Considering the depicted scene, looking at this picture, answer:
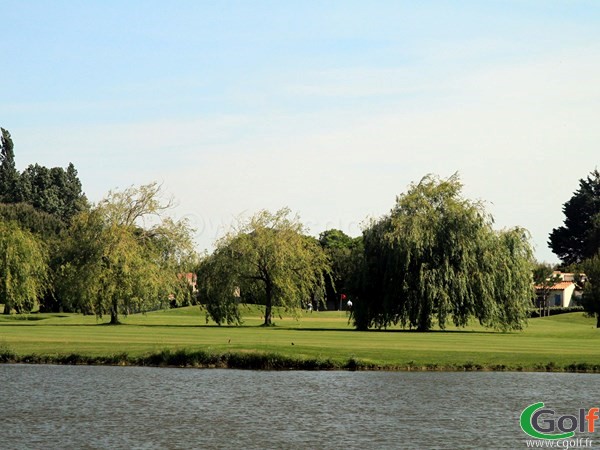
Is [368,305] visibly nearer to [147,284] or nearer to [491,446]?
[147,284]

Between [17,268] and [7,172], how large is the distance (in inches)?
3344

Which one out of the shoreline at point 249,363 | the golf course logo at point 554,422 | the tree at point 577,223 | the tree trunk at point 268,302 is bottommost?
the golf course logo at point 554,422

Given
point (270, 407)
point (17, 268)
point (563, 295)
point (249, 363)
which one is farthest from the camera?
point (563, 295)

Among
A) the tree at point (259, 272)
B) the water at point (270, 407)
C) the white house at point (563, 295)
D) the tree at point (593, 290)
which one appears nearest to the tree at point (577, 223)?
the white house at point (563, 295)

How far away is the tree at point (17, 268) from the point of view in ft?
266

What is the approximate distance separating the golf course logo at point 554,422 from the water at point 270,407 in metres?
0.40

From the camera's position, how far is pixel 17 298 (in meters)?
81.6

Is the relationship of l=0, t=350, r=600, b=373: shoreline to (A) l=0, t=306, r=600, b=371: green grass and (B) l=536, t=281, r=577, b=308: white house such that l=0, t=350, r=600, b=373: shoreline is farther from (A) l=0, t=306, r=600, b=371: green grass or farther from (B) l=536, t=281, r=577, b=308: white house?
(B) l=536, t=281, r=577, b=308: white house

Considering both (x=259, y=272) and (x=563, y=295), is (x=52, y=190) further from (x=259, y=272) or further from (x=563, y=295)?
(x=259, y=272)

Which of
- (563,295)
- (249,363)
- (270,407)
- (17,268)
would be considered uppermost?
(563,295)

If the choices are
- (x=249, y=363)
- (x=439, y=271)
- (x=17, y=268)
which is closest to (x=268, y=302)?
(x=439, y=271)

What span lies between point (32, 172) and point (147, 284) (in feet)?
317

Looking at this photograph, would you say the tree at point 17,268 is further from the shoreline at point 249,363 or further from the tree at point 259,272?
the shoreline at point 249,363

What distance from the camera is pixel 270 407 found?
3166cm
